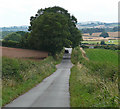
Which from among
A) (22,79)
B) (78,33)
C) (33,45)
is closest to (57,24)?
(33,45)

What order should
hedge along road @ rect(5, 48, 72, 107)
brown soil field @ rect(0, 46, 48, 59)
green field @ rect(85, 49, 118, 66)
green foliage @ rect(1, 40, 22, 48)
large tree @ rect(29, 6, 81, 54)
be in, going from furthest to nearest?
green field @ rect(85, 49, 118, 66) < green foliage @ rect(1, 40, 22, 48) < large tree @ rect(29, 6, 81, 54) < brown soil field @ rect(0, 46, 48, 59) < hedge along road @ rect(5, 48, 72, 107)

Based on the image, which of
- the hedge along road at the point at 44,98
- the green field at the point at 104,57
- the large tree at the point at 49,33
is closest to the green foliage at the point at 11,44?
the large tree at the point at 49,33

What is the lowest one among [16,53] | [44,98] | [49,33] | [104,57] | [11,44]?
[44,98]

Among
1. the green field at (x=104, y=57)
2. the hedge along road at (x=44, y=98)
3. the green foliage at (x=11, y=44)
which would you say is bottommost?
the hedge along road at (x=44, y=98)

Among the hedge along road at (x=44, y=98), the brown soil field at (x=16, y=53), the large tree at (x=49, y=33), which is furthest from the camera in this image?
the large tree at (x=49, y=33)

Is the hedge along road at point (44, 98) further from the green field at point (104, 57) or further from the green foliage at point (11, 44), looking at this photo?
the green foliage at point (11, 44)

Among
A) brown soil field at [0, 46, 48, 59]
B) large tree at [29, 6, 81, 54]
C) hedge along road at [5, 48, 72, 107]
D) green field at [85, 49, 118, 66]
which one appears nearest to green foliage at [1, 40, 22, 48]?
large tree at [29, 6, 81, 54]

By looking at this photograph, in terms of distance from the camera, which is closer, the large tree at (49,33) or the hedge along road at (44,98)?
the hedge along road at (44,98)

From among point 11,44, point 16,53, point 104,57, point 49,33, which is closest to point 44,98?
point 16,53

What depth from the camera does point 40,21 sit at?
60750 millimetres

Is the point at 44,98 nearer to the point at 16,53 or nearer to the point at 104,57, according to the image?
the point at 16,53

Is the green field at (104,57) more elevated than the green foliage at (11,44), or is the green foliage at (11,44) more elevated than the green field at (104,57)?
the green foliage at (11,44)

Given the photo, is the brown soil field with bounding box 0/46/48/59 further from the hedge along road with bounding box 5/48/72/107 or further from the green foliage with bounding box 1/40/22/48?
the hedge along road with bounding box 5/48/72/107

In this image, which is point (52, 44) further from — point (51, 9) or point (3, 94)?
point (3, 94)
